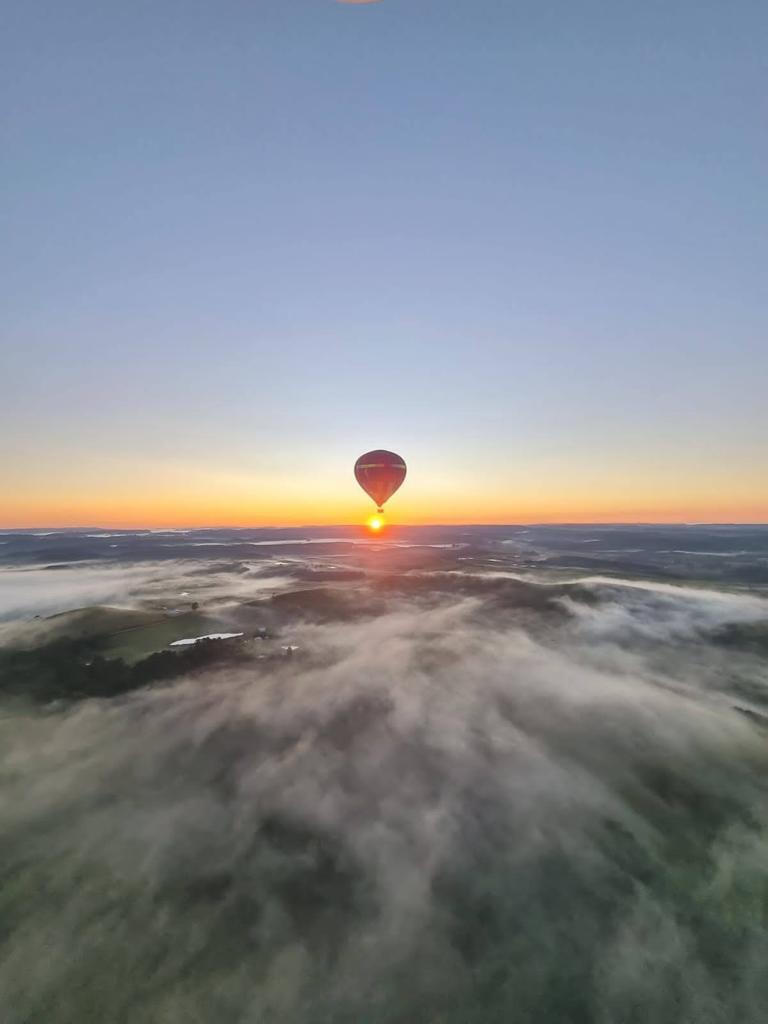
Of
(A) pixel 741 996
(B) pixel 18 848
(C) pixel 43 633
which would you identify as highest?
(C) pixel 43 633

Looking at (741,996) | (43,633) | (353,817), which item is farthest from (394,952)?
(43,633)

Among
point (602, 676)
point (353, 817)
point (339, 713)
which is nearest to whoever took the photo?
point (353, 817)

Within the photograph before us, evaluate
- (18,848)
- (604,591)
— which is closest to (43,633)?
(18,848)

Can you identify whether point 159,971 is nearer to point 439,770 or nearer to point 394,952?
point 394,952

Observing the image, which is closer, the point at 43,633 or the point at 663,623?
the point at 43,633

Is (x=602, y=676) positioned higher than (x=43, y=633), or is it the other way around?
(x=43, y=633)

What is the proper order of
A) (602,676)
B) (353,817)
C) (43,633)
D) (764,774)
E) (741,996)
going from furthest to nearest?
(43,633) < (602,676) < (764,774) < (353,817) < (741,996)
